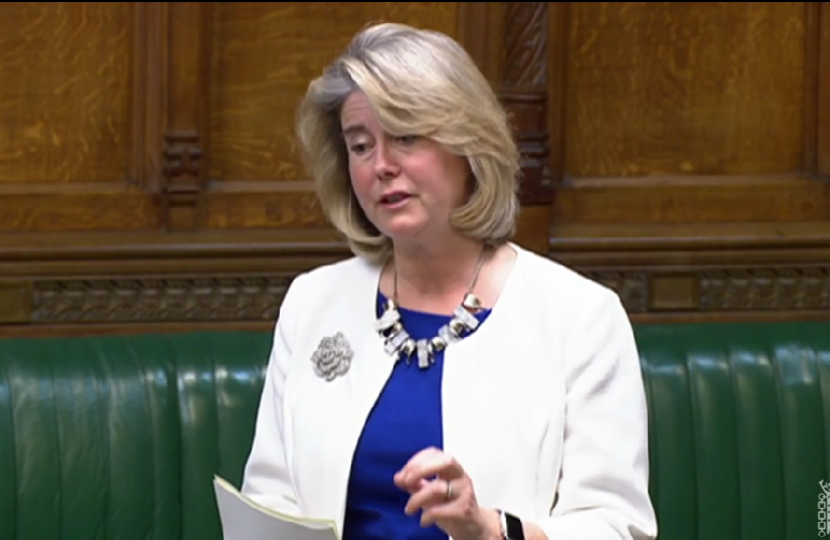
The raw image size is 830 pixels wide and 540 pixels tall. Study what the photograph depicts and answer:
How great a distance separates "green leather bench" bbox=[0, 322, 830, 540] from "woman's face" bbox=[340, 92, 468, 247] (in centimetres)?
89

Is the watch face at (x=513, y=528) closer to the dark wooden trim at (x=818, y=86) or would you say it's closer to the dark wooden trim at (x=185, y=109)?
the dark wooden trim at (x=185, y=109)

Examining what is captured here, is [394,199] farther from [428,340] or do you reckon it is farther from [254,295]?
[254,295]

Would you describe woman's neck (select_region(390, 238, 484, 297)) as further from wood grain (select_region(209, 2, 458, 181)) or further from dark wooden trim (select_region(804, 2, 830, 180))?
dark wooden trim (select_region(804, 2, 830, 180))

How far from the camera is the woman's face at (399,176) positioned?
248 cm

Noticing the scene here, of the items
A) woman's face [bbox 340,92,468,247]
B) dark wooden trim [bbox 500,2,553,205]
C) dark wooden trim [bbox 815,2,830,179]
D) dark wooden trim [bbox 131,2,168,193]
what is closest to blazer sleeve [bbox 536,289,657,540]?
woman's face [bbox 340,92,468,247]

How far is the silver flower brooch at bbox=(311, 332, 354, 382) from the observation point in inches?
103

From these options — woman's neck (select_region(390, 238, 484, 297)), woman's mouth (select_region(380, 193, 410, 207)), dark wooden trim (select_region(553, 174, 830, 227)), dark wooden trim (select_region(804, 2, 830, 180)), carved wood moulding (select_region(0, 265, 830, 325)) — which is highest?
dark wooden trim (select_region(804, 2, 830, 180))

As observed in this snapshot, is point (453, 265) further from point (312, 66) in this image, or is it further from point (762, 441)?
point (312, 66)

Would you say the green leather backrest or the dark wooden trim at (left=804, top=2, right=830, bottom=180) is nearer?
the green leather backrest

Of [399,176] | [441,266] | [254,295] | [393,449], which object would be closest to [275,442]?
[393,449]

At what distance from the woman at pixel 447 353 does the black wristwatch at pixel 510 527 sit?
0.04 m

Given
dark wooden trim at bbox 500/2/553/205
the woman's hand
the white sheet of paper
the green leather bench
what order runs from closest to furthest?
the woman's hand, the white sheet of paper, the green leather bench, dark wooden trim at bbox 500/2/553/205

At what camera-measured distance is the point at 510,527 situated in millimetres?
2297

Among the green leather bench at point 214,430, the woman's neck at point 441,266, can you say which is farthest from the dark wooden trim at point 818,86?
the woman's neck at point 441,266
